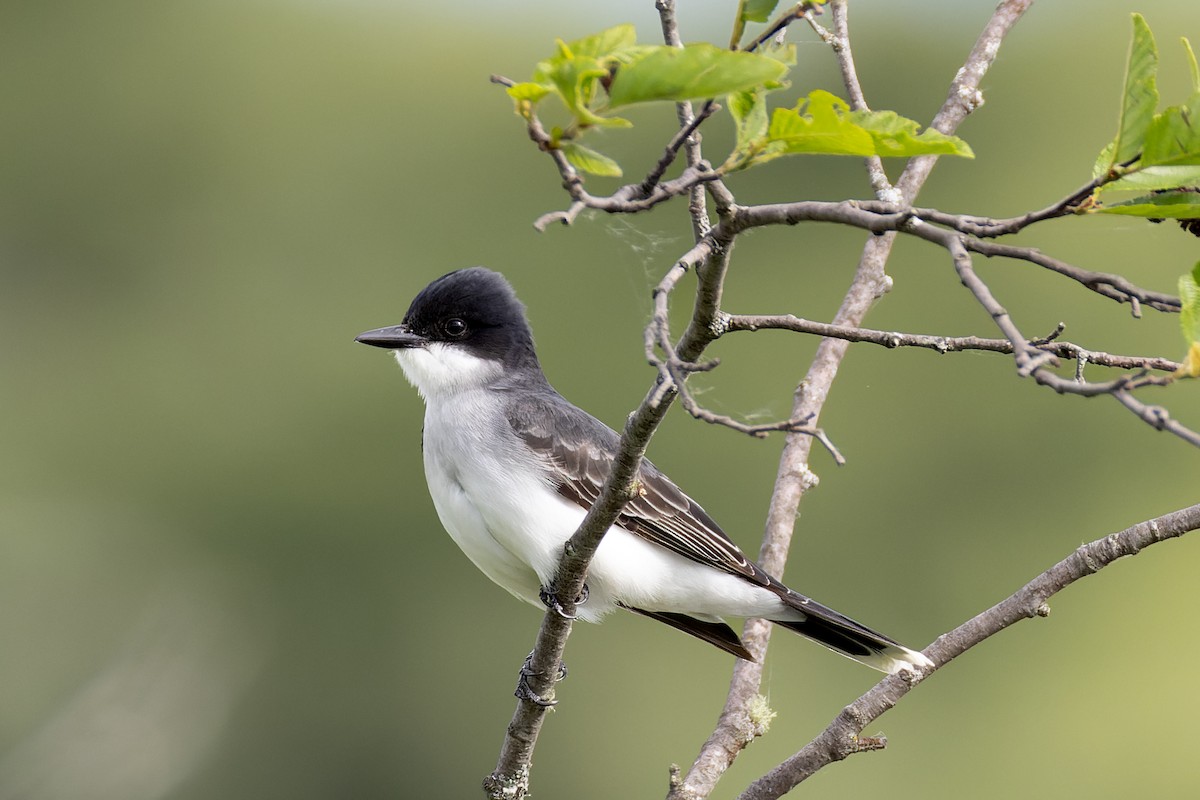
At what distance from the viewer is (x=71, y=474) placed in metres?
17.1

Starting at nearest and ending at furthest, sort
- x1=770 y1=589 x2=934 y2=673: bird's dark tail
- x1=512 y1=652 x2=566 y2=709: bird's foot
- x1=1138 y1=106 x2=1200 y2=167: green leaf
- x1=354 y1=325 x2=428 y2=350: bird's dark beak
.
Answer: x1=1138 y1=106 x2=1200 y2=167: green leaf < x1=512 y1=652 x2=566 y2=709: bird's foot < x1=770 y1=589 x2=934 y2=673: bird's dark tail < x1=354 y1=325 x2=428 y2=350: bird's dark beak

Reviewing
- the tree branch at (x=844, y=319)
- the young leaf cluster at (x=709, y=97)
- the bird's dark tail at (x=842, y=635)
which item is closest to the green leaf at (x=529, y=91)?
the young leaf cluster at (x=709, y=97)

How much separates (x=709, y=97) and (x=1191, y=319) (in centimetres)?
68

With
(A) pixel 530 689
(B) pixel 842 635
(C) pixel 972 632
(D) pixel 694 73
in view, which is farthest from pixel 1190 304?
(B) pixel 842 635

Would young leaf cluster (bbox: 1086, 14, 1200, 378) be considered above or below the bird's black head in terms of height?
below

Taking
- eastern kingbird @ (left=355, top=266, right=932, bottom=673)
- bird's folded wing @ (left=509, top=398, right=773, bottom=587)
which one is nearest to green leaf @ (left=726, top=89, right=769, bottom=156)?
eastern kingbird @ (left=355, top=266, right=932, bottom=673)

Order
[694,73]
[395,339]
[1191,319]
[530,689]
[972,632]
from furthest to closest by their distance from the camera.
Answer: [395,339]
[530,689]
[972,632]
[1191,319]
[694,73]

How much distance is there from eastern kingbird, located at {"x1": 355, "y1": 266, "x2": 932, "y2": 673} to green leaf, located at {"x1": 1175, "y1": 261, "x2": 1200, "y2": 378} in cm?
233

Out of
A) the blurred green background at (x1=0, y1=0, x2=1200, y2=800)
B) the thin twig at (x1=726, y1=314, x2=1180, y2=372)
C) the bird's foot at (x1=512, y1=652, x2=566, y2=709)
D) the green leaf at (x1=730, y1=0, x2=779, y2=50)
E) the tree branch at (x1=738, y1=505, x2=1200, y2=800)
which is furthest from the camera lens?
the blurred green background at (x1=0, y1=0, x2=1200, y2=800)

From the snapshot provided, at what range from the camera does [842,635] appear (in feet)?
14.3

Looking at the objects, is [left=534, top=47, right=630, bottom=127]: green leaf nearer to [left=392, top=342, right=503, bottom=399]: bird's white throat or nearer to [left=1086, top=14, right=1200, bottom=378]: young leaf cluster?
[left=1086, top=14, right=1200, bottom=378]: young leaf cluster

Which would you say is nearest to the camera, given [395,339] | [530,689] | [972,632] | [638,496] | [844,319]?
[972,632]

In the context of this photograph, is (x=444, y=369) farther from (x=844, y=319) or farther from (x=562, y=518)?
(x=844, y=319)

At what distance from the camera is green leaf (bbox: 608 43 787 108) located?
1607mm
